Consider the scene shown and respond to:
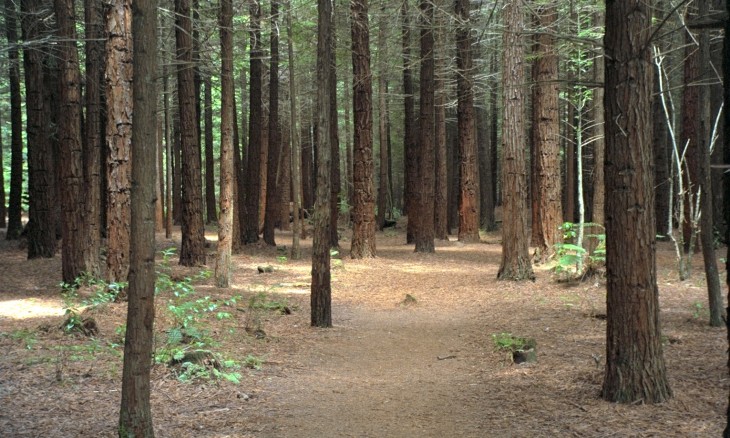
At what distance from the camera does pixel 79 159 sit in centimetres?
1170

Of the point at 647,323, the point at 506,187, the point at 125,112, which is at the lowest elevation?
the point at 647,323

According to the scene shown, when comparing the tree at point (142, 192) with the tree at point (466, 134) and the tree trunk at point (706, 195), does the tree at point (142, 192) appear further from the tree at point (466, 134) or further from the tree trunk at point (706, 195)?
the tree at point (466, 134)

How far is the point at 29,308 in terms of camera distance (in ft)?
31.9

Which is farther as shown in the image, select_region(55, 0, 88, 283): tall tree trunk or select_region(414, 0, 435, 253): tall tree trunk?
select_region(414, 0, 435, 253): tall tree trunk

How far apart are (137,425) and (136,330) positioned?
74 centimetres

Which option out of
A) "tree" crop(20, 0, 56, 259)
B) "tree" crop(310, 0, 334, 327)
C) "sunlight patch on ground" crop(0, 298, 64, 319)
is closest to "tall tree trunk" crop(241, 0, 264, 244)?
"tree" crop(20, 0, 56, 259)

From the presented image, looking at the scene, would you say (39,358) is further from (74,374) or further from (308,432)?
(308,432)

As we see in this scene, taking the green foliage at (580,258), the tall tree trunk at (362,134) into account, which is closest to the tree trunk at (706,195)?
the green foliage at (580,258)

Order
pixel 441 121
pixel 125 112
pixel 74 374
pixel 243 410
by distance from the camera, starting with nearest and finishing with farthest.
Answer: pixel 243 410 < pixel 74 374 < pixel 125 112 < pixel 441 121

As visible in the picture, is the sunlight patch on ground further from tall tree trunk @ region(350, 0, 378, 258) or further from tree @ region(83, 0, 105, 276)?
tall tree trunk @ region(350, 0, 378, 258)

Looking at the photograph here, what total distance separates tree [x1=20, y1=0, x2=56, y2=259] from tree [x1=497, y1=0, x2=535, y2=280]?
37.8 ft

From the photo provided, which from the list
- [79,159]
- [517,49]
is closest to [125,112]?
[79,159]

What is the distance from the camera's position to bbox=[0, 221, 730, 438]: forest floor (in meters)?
5.30

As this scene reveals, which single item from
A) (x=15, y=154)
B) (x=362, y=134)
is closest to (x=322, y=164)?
(x=362, y=134)
